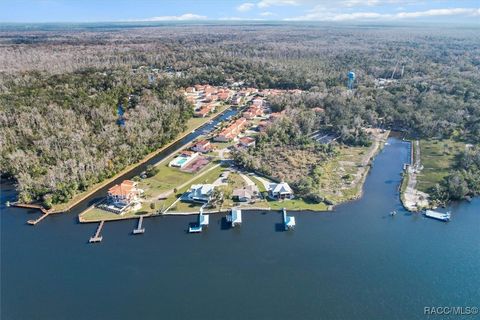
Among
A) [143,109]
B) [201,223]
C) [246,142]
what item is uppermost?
[143,109]

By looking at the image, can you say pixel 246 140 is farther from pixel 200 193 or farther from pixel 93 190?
pixel 93 190

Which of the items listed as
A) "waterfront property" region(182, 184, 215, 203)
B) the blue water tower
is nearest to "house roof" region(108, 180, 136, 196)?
"waterfront property" region(182, 184, 215, 203)

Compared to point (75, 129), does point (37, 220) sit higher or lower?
lower

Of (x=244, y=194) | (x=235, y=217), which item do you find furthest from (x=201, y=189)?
(x=235, y=217)

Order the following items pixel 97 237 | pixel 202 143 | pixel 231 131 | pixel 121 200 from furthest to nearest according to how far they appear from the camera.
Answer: pixel 231 131 < pixel 202 143 < pixel 121 200 < pixel 97 237

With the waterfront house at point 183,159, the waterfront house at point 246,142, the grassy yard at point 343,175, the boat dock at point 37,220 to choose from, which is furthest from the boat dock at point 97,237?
the waterfront house at point 246,142

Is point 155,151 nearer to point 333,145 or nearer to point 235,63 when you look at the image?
point 333,145
